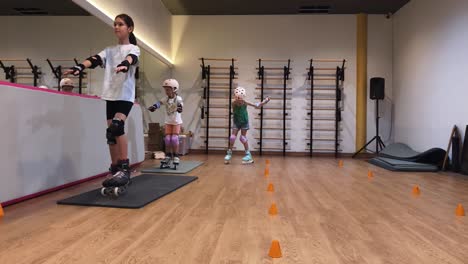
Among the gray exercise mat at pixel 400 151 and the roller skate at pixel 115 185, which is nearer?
the roller skate at pixel 115 185

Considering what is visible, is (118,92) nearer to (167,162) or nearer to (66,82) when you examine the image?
(66,82)

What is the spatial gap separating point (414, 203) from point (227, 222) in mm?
1672

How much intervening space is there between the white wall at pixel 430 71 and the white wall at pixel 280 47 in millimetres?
608

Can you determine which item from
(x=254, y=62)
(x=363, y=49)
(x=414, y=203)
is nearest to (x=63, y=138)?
(x=414, y=203)

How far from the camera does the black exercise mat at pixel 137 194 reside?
246 cm

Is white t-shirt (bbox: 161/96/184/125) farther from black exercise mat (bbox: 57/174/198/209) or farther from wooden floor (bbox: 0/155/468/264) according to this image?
wooden floor (bbox: 0/155/468/264)

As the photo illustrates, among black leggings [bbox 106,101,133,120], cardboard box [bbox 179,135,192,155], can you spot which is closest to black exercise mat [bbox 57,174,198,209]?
black leggings [bbox 106,101,133,120]

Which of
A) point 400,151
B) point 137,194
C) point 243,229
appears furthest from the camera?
point 400,151

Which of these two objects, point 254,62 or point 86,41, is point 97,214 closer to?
point 86,41

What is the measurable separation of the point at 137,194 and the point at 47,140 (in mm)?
894

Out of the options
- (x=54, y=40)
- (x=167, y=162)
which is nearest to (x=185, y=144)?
(x=167, y=162)

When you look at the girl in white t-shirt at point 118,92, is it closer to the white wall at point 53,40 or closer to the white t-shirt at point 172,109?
the white wall at point 53,40

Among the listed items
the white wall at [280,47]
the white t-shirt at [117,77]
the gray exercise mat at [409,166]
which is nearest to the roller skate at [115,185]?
the white t-shirt at [117,77]

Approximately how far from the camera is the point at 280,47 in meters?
7.89
